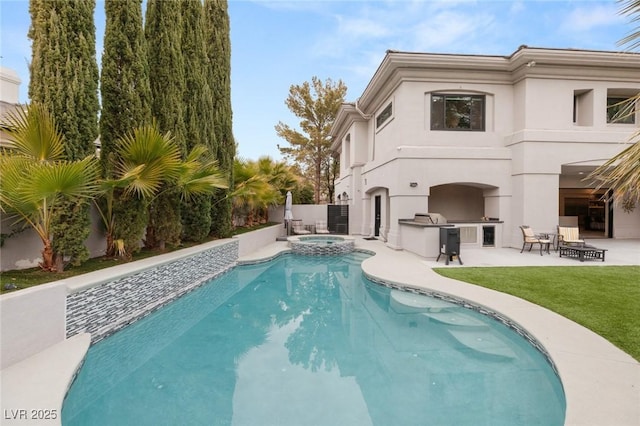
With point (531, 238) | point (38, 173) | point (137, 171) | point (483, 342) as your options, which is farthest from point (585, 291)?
point (38, 173)

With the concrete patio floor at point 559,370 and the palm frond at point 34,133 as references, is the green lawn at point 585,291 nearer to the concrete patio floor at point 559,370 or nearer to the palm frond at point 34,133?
the concrete patio floor at point 559,370

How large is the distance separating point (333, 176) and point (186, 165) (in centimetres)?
2835

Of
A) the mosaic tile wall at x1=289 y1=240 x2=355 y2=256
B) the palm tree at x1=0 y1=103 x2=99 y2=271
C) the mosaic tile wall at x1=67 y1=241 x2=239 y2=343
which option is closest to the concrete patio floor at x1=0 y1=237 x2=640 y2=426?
the mosaic tile wall at x1=67 y1=241 x2=239 y2=343

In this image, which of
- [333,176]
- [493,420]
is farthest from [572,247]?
[333,176]

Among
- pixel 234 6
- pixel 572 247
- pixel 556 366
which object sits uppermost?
pixel 234 6

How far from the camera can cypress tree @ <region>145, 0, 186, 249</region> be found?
8.77 meters

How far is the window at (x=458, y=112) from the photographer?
1343 centimetres

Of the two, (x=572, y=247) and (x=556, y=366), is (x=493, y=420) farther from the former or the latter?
(x=572, y=247)

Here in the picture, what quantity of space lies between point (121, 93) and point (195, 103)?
338cm

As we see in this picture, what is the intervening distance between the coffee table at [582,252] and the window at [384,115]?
8.92 m

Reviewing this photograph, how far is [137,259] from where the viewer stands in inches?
297

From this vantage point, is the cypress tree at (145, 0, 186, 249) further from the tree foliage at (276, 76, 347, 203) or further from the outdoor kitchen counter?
the tree foliage at (276, 76, 347, 203)

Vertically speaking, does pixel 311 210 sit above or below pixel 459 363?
above

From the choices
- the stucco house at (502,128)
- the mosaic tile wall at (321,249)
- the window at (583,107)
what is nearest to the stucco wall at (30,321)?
the mosaic tile wall at (321,249)
